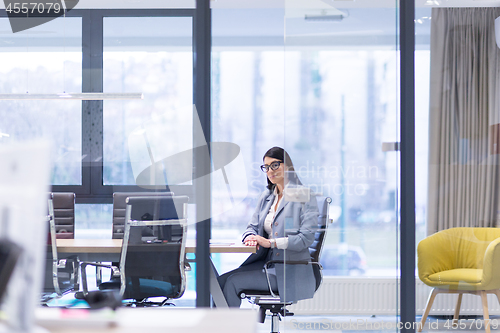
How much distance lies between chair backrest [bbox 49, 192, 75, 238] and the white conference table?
423 millimetres

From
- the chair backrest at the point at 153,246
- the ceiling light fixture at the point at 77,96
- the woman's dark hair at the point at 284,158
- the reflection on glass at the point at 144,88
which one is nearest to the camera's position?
the chair backrest at the point at 153,246

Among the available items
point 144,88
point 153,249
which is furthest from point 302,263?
point 144,88

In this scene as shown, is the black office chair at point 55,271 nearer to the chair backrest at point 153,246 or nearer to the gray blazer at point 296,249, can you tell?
the chair backrest at point 153,246

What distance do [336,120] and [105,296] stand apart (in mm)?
2300

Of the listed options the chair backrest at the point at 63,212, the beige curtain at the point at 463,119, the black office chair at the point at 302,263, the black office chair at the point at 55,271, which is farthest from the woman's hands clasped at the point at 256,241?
the chair backrest at the point at 63,212

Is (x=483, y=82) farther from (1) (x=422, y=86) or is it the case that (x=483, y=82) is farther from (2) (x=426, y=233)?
(2) (x=426, y=233)

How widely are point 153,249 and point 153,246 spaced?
0.02 metres

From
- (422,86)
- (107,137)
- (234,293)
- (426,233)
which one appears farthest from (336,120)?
(107,137)

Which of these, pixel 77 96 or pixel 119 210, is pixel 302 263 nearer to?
pixel 119 210

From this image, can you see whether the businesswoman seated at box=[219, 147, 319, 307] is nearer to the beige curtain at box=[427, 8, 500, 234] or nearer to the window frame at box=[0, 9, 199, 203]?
the beige curtain at box=[427, 8, 500, 234]

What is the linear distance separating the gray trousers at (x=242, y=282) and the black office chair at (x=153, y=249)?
307 millimetres

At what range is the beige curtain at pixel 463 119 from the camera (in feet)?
9.98

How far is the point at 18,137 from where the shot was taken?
3639mm

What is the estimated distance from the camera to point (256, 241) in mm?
3229
